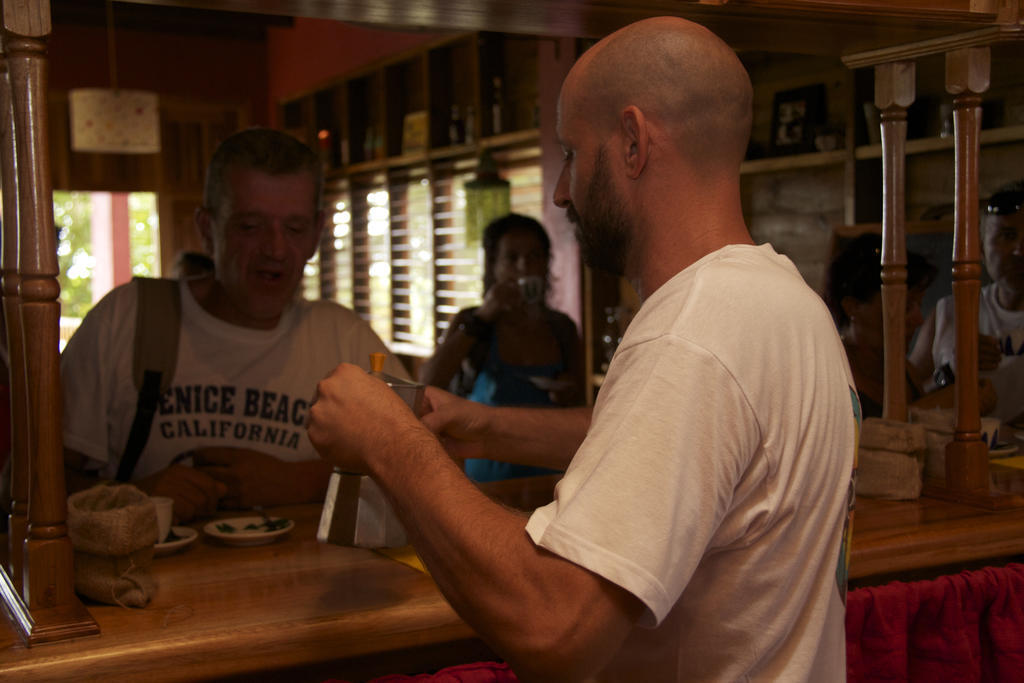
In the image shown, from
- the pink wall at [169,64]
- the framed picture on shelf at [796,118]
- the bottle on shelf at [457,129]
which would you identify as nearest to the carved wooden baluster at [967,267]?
the framed picture on shelf at [796,118]

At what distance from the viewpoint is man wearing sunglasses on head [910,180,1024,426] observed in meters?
2.58

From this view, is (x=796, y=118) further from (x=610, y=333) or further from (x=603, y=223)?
(x=603, y=223)

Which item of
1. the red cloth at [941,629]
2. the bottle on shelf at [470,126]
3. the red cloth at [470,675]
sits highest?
the bottle on shelf at [470,126]

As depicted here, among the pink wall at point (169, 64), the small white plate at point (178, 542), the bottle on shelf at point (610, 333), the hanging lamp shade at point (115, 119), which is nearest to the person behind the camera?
the small white plate at point (178, 542)

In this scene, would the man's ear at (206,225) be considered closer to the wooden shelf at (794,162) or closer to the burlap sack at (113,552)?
the burlap sack at (113,552)

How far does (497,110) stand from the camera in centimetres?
542

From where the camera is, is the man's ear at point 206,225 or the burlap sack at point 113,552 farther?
the man's ear at point 206,225

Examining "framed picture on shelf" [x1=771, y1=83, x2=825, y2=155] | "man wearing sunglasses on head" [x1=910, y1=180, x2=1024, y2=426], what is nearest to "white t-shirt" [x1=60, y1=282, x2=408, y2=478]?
"man wearing sunglasses on head" [x1=910, y1=180, x2=1024, y2=426]

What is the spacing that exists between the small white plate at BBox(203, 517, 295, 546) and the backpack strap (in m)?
0.43

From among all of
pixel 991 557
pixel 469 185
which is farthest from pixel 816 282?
pixel 991 557

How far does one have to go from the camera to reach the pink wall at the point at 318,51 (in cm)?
662

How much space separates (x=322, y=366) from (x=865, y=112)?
7.47 feet

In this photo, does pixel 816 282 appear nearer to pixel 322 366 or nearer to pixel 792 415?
pixel 322 366

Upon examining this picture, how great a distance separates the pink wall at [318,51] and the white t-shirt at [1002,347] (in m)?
4.01
